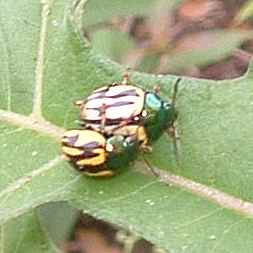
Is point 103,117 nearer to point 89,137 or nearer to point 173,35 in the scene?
point 89,137

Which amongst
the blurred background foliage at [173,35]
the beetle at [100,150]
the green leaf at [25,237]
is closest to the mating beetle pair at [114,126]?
the beetle at [100,150]

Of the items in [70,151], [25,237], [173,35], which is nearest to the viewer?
[70,151]

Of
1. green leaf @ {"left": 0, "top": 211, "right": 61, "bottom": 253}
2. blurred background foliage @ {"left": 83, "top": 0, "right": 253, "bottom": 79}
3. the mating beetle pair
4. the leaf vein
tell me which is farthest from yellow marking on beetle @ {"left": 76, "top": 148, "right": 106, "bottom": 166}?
blurred background foliage @ {"left": 83, "top": 0, "right": 253, "bottom": 79}

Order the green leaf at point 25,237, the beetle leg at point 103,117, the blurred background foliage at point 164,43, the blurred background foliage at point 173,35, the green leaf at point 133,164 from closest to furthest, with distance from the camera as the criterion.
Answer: the green leaf at point 133,164 < the beetle leg at point 103,117 < the green leaf at point 25,237 < the blurred background foliage at point 173,35 < the blurred background foliage at point 164,43

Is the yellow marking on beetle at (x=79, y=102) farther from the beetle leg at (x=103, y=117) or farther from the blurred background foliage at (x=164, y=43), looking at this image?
the blurred background foliage at (x=164, y=43)

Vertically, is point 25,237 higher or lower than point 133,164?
lower

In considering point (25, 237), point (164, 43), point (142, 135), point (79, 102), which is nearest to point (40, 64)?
point (79, 102)
